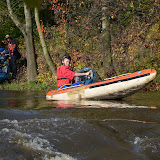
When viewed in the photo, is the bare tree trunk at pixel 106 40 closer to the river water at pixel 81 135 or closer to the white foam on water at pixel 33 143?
the river water at pixel 81 135

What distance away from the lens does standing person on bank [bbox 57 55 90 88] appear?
8398 mm

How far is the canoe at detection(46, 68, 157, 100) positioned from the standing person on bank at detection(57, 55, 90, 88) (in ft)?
0.92

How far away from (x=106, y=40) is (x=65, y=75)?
4.23 metres

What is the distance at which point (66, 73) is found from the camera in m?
8.43

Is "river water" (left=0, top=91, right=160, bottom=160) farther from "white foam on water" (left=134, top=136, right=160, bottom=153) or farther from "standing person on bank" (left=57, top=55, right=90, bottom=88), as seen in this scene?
"standing person on bank" (left=57, top=55, right=90, bottom=88)

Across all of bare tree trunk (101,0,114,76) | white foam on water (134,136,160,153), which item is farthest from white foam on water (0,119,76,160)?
bare tree trunk (101,0,114,76)

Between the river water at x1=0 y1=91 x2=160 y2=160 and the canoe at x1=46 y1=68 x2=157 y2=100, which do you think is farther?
the canoe at x1=46 y1=68 x2=157 y2=100

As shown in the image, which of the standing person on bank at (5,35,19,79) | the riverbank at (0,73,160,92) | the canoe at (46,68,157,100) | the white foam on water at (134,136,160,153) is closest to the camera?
the white foam on water at (134,136,160,153)

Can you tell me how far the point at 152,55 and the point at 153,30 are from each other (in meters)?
1.45

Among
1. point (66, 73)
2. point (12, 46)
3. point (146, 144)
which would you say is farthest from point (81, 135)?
point (12, 46)

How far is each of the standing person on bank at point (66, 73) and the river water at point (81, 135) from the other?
7.49 ft

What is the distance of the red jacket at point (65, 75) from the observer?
27.6 ft

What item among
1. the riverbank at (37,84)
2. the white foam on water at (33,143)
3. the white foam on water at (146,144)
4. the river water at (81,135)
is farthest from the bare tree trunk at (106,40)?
the white foam on water at (146,144)

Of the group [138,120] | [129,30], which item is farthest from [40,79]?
[138,120]
